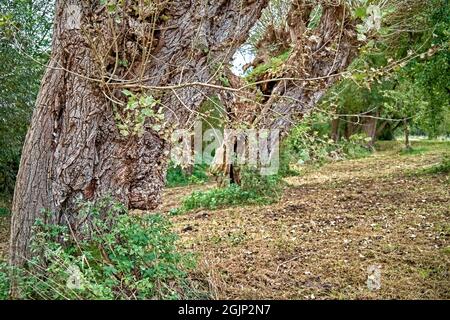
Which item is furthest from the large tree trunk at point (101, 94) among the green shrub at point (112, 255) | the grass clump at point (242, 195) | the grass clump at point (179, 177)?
the grass clump at point (179, 177)

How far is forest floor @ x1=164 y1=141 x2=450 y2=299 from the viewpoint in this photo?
3.82 meters

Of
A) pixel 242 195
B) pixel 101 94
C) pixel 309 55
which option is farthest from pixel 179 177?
pixel 101 94

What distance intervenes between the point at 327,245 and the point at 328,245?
0.01 metres

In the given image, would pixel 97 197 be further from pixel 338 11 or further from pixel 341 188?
pixel 341 188

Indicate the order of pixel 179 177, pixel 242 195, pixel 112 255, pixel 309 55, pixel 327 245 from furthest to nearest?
pixel 179 177
pixel 242 195
pixel 309 55
pixel 327 245
pixel 112 255

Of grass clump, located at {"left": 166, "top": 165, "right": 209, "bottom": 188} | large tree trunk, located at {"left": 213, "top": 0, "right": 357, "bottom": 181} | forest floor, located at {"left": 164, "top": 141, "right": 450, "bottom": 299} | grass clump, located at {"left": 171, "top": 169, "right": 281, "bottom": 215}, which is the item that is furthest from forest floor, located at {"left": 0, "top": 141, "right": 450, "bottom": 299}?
grass clump, located at {"left": 166, "top": 165, "right": 209, "bottom": 188}

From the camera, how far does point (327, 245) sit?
16.6 ft

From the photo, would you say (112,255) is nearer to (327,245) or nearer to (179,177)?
(327,245)

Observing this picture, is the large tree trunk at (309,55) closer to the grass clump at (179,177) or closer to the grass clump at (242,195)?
the grass clump at (242,195)

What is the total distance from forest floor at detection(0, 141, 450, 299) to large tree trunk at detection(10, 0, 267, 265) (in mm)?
1143

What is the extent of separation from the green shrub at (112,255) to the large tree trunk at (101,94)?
0.43 feet

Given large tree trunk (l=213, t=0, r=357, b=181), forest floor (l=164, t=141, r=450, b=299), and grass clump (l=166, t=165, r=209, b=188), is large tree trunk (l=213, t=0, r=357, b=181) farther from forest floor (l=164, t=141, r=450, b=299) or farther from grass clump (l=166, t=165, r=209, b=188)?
grass clump (l=166, t=165, r=209, b=188)

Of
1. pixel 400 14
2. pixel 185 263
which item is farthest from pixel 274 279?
pixel 400 14

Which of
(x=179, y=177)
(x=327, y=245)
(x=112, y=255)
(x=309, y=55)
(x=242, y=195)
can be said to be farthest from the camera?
(x=179, y=177)
